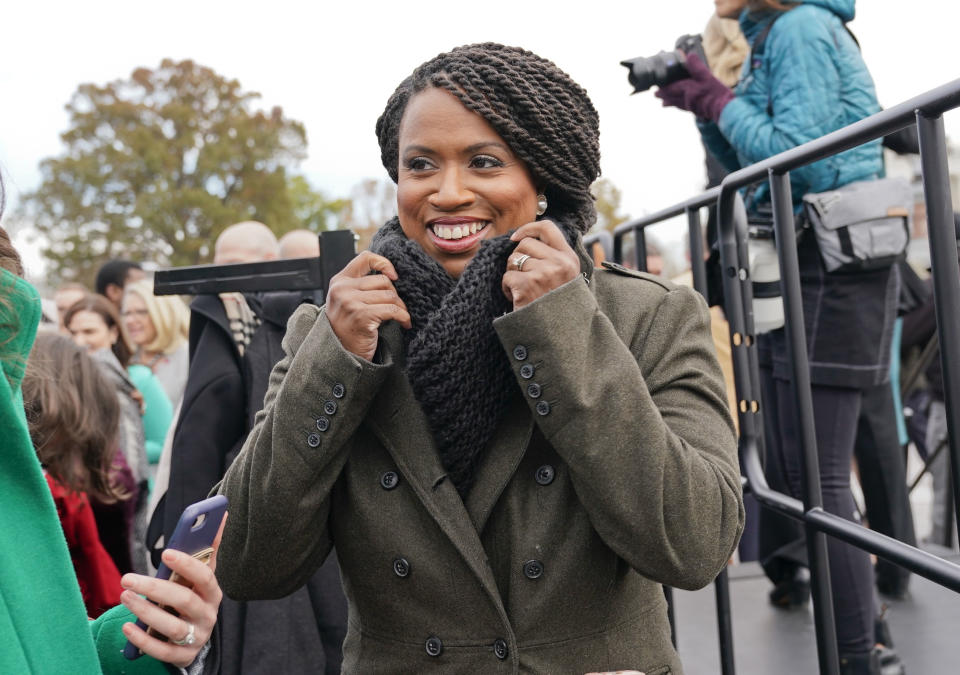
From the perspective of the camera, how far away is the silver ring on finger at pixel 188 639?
135 centimetres

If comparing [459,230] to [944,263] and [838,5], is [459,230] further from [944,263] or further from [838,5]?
[838,5]

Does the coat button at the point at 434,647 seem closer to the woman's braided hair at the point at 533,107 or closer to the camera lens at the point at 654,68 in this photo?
the woman's braided hair at the point at 533,107

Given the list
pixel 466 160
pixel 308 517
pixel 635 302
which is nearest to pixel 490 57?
pixel 466 160

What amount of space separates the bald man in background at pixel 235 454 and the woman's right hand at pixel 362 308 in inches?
41.7

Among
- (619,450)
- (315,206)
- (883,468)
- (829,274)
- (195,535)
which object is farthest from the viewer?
(315,206)

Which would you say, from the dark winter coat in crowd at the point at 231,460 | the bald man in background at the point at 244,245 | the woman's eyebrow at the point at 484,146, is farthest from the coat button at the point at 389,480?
the bald man in background at the point at 244,245

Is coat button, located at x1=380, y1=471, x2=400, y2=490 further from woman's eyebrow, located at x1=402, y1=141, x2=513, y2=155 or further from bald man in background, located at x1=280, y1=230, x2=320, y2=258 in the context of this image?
bald man in background, located at x1=280, y1=230, x2=320, y2=258

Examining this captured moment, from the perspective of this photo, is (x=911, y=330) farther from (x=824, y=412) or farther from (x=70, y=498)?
(x=70, y=498)

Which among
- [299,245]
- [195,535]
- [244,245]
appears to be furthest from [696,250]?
[299,245]

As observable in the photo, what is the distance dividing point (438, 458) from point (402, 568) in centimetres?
20

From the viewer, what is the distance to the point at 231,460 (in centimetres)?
261

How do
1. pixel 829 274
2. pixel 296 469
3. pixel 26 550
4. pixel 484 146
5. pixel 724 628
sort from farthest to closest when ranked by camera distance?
pixel 829 274 → pixel 724 628 → pixel 484 146 → pixel 296 469 → pixel 26 550

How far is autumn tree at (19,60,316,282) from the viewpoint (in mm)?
31781

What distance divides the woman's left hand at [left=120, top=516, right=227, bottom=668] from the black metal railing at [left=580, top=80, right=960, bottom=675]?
1.24 metres
